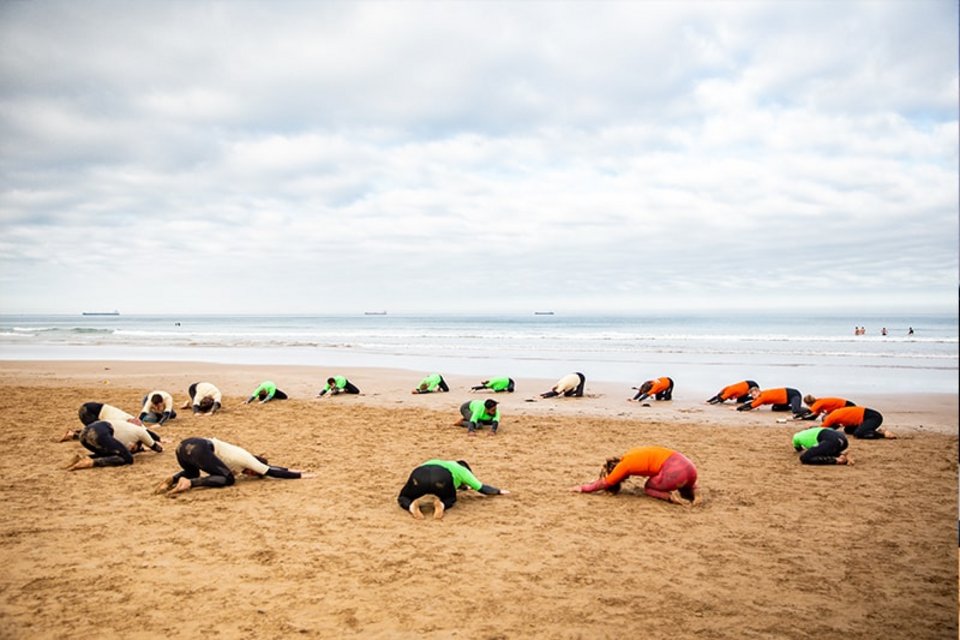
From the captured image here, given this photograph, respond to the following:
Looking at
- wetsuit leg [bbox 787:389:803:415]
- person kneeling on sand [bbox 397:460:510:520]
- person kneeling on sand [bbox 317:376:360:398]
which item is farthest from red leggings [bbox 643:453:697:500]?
person kneeling on sand [bbox 317:376:360:398]

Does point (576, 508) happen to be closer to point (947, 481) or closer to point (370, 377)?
point (947, 481)

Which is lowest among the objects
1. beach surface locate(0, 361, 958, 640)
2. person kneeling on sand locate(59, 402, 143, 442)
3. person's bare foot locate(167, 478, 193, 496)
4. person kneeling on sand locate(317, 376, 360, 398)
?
beach surface locate(0, 361, 958, 640)

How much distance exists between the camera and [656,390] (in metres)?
17.5

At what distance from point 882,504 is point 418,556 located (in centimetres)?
621

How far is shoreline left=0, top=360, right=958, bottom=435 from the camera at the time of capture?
14938 millimetres

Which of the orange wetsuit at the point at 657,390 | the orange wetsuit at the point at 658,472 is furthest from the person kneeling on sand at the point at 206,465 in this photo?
the orange wetsuit at the point at 657,390

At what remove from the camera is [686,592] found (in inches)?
211

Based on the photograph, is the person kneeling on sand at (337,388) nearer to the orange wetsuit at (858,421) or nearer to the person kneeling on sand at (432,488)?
the person kneeling on sand at (432,488)

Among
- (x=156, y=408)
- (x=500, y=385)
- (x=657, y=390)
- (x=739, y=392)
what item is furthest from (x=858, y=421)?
(x=156, y=408)

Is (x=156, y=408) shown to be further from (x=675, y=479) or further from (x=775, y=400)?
(x=775, y=400)

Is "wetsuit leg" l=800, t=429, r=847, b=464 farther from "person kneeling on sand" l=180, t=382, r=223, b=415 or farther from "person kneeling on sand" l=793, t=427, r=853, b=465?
"person kneeling on sand" l=180, t=382, r=223, b=415

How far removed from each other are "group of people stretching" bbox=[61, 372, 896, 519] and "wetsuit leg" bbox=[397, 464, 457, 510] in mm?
12

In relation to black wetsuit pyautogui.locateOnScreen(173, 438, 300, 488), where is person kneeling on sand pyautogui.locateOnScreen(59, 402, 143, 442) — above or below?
above

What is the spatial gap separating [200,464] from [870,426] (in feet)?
40.8
